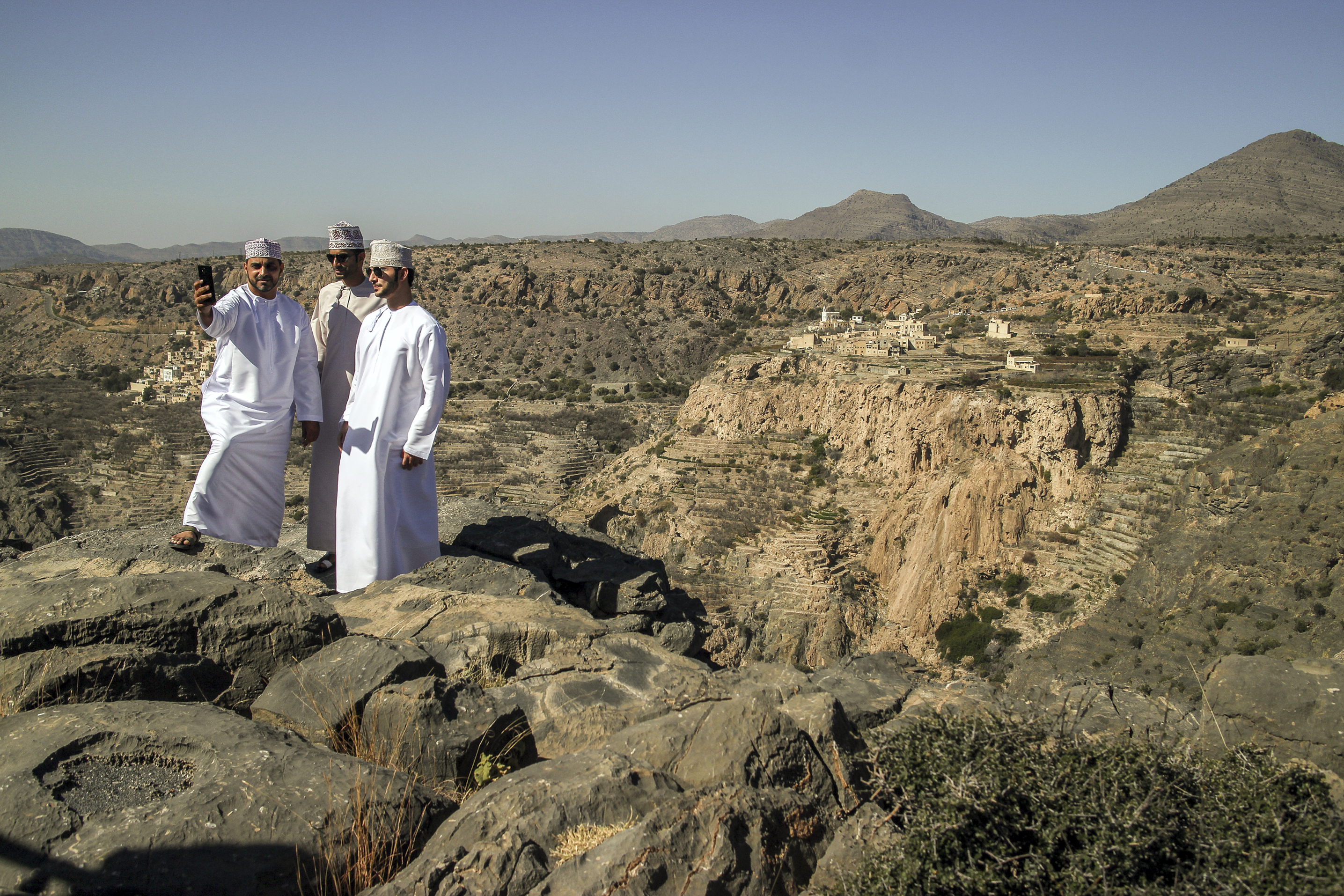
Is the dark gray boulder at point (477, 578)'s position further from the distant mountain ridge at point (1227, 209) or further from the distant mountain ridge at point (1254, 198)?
the distant mountain ridge at point (1254, 198)

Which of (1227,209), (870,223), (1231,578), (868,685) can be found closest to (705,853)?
(868,685)

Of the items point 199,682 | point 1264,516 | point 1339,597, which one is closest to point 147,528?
point 199,682

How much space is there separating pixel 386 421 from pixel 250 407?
3.57 feet

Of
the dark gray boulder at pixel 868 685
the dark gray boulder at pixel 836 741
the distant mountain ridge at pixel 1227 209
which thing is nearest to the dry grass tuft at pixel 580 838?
the dark gray boulder at pixel 836 741

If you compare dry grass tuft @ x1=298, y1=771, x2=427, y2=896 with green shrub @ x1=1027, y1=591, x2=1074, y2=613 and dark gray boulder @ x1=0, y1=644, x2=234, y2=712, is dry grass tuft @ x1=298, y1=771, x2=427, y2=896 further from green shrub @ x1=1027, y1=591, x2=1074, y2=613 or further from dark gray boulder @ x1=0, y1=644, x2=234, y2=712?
green shrub @ x1=1027, y1=591, x2=1074, y2=613

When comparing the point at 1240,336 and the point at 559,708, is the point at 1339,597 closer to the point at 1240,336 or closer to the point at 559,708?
the point at 559,708

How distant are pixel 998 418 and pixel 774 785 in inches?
779

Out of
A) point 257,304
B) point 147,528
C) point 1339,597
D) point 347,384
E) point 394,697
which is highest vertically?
point 257,304

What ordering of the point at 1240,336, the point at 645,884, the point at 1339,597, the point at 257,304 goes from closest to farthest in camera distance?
the point at 645,884, the point at 257,304, the point at 1339,597, the point at 1240,336

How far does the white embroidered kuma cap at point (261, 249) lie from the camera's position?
540cm

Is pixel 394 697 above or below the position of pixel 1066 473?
above

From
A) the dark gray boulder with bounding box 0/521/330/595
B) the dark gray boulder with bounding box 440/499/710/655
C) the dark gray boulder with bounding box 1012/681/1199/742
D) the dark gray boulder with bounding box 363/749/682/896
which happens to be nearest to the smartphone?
the dark gray boulder with bounding box 0/521/330/595

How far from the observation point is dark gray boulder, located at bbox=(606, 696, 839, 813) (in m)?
2.71

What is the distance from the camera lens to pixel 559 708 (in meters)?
3.43
